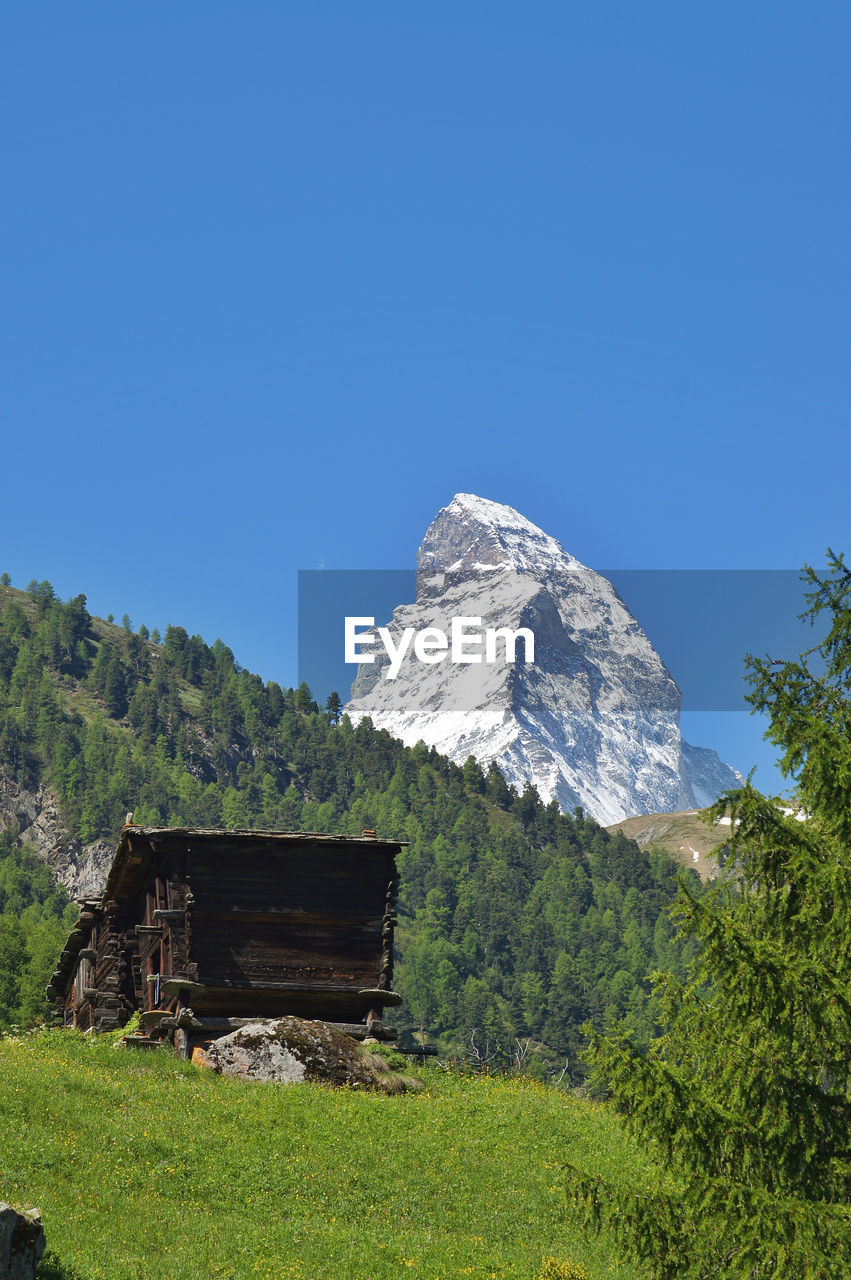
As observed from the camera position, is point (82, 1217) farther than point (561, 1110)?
No

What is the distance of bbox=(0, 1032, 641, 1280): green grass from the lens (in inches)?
710

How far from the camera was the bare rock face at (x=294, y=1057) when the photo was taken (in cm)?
2816

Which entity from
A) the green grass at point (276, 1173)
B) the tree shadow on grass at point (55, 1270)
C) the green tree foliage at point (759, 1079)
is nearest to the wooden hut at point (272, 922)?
the green grass at point (276, 1173)

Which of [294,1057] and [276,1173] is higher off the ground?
[294,1057]

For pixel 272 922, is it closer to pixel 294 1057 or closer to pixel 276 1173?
pixel 294 1057

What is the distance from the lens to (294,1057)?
93.5ft

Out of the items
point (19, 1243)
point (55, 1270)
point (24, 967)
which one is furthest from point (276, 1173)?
point (24, 967)

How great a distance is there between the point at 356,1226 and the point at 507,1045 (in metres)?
160

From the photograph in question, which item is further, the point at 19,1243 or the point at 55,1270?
the point at 55,1270

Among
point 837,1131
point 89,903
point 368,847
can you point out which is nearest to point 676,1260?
point 837,1131

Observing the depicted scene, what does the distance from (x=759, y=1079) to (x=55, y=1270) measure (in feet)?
28.0

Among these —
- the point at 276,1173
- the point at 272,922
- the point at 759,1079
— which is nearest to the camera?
the point at 759,1079

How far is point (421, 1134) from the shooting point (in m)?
24.5

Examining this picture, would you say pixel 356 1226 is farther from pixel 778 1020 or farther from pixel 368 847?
pixel 368 847
